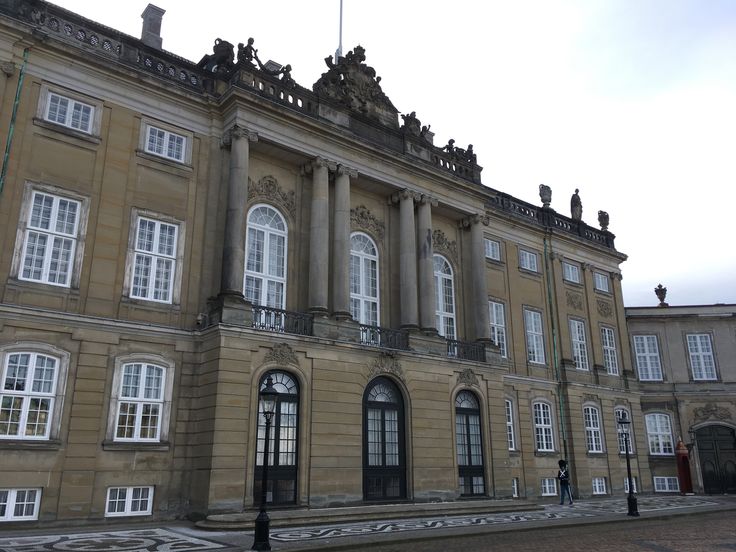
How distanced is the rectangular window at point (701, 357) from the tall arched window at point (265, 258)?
Result: 92.9 feet

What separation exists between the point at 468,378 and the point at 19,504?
653 inches

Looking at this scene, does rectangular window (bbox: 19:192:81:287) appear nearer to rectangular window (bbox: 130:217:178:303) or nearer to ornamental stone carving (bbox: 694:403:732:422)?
rectangular window (bbox: 130:217:178:303)

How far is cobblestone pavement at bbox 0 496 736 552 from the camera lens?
14.1m

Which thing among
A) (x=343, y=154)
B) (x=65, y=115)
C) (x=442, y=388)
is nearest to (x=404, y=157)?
(x=343, y=154)

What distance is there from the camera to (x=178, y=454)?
19484 millimetres

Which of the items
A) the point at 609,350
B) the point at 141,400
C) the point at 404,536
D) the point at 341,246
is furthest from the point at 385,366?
the point at 609,350

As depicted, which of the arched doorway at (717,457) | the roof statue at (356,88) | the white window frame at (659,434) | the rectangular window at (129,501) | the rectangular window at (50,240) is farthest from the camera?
the white window frame at (659,434)

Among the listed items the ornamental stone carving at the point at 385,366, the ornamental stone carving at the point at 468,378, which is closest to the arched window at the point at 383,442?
the ornamental stone carving at the point at 385,366

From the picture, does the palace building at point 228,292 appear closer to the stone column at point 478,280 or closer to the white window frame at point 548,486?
the stone column at point 478,280

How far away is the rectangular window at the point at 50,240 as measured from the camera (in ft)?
60.0

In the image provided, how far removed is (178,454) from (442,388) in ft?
34.5

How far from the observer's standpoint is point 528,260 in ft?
114

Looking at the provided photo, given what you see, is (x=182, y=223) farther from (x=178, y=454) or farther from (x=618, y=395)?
(x=618, y=395)

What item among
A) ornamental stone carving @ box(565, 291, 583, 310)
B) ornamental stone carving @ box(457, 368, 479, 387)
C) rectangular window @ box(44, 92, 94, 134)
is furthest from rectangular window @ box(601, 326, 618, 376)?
rectangular window @ box(44, 92, 94, 134)
